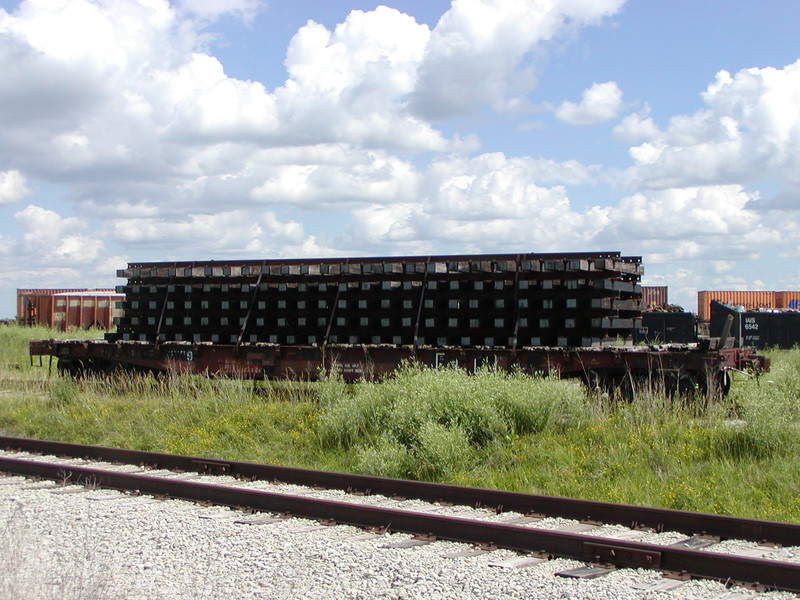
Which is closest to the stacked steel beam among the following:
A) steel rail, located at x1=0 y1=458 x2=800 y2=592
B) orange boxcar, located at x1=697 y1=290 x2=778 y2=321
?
steel rail, located at x1=0 y1=458 x2=800 y2=592

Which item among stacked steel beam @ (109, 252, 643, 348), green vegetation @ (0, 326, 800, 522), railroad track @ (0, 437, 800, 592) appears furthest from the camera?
stacked steel beam @ (109, 252, 643, 348)

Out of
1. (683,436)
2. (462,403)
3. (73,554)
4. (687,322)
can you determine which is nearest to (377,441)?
(462,403)

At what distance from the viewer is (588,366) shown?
13789 millimetres

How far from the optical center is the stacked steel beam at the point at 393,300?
14.9m

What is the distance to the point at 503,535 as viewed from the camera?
20.9ft

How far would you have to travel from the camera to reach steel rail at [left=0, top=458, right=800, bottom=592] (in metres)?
5.43

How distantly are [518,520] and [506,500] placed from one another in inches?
18.4

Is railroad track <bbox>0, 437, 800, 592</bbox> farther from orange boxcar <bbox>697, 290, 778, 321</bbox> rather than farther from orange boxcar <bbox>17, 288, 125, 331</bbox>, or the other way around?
orange boxcar <bbox>697, 290, 778, 321</bbox>

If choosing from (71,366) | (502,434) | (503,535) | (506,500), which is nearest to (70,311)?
(71,366)

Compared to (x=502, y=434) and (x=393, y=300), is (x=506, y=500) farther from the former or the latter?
(x=393, y=300)

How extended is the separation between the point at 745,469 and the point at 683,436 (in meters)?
1.23

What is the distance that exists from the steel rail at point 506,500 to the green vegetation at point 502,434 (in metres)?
0.83

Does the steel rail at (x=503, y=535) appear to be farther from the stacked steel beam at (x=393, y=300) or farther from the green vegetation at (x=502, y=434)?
the stacked steel beam at (x=393, y=300)

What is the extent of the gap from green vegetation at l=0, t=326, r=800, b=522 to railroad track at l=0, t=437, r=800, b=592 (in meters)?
0.86
